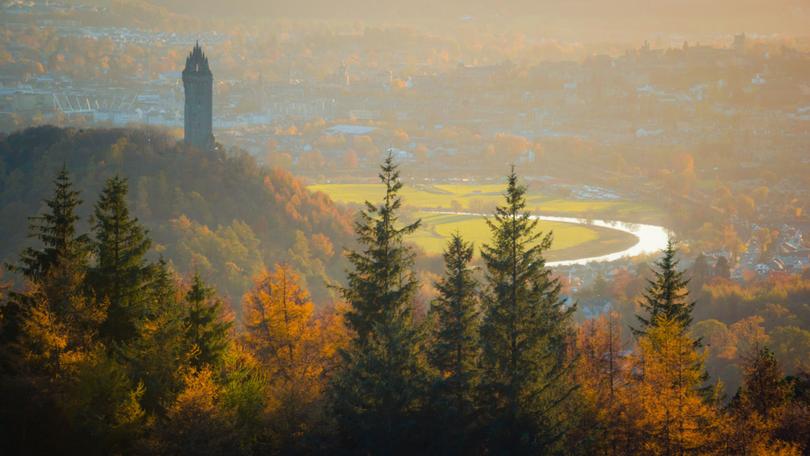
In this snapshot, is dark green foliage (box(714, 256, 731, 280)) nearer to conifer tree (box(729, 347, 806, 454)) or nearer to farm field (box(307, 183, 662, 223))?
farm field (box(307, 183, 662, 223))

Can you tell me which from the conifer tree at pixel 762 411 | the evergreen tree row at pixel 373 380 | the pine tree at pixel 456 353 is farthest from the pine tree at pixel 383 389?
the conifer tree at pixel 762 411

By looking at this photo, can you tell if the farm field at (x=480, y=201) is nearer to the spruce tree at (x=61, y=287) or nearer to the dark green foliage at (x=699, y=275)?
the dark green foliage at (x=699, y=275)

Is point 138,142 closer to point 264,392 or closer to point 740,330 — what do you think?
point 740,330

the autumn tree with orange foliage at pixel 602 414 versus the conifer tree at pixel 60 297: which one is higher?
the conifer tree at pixel 60 297

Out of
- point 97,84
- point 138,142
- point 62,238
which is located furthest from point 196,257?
point 97,84

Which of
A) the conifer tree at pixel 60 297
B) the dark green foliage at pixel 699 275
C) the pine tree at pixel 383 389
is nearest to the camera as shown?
the pine tree at pixel 383 389

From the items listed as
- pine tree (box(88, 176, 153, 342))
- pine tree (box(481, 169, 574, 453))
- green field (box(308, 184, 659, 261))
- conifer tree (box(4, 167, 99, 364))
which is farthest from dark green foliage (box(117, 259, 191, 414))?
green field (box(308, 184, 659, 261))

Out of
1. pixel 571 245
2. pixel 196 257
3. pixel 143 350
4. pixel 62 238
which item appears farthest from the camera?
pixel 571 245
